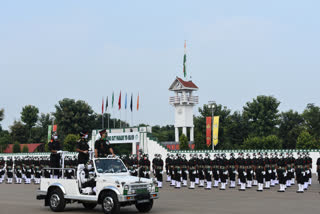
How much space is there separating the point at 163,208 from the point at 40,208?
163 inches

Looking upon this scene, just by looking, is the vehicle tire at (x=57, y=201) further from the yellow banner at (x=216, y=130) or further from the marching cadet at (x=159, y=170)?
the yellow banner at (x=216, y=130)

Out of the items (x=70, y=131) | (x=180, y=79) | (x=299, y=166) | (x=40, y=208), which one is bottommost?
(x=40, y=208)

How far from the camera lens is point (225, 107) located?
71.2m

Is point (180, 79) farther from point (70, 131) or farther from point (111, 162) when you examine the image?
point (111, 162)

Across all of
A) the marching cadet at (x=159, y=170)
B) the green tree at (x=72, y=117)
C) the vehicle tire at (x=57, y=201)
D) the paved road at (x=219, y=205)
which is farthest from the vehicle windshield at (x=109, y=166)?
the green tree at (x=72, y=117)

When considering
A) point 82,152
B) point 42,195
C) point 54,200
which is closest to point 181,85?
point 82,152

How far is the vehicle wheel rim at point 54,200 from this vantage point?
1394 centimetres

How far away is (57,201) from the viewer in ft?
45.8

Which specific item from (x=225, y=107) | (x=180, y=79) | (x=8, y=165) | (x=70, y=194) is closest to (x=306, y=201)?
(x=70, y=194)

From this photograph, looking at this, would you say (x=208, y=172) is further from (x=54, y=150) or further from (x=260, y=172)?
(x=54, y=150)

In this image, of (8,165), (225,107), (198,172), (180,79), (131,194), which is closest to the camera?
(131,194)

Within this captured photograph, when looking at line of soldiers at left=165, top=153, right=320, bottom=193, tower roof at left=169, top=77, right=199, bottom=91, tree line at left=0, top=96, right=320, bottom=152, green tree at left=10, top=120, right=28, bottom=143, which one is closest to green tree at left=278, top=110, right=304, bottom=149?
tree line at left=0, top=96, right=320, bottom=152

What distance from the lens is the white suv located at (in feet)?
41.8

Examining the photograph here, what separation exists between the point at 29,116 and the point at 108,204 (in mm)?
76110
